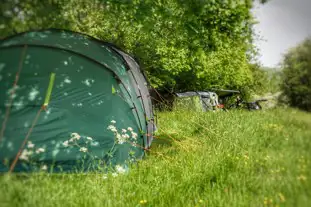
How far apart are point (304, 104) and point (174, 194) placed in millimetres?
2201

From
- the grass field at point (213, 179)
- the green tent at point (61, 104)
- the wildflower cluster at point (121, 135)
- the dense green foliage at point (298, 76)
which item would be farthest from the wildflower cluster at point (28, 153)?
the dense green foliage at point (298, 76)

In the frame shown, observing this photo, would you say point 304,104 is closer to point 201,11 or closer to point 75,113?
point 201,11

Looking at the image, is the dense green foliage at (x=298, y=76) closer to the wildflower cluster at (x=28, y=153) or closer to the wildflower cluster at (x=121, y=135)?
the wildflower cluster at (x=28, y=153)

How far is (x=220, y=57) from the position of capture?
19.1 m

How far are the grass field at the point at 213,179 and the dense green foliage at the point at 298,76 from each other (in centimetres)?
7

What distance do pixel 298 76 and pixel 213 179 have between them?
2.45 m

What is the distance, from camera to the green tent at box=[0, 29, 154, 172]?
4.29 metres

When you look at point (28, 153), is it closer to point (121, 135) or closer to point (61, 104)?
point (61, 104)

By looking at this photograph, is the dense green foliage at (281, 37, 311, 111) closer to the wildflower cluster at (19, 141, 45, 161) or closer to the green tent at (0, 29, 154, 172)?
the wildflower cluster at (19, 141, 45, 161)

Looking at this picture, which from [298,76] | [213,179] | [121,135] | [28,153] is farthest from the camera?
[121,135]

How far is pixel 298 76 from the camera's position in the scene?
1.52 m

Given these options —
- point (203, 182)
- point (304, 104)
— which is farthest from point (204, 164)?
point (304, 104)

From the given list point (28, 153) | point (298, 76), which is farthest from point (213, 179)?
point (298, 76)

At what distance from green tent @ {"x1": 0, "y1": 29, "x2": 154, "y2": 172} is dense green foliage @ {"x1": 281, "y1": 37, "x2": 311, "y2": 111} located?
2.87 metres
